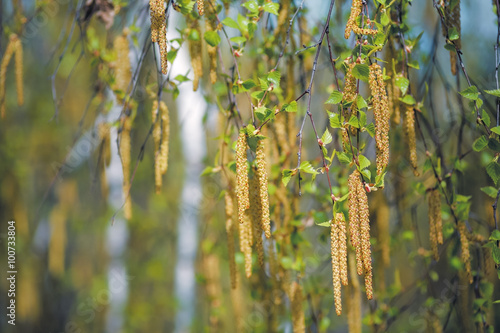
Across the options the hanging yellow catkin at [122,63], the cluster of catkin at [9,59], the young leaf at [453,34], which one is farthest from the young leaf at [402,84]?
the cluster of catkin at [9,59]

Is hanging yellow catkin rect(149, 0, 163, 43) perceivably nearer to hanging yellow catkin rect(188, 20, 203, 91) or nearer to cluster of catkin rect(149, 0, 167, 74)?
cluster of catkin rect(149, 0, 167, 74)

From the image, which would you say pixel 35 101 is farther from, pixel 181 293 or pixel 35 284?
pixel 181 293

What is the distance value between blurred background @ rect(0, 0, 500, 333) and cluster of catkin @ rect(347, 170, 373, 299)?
40.9 inches

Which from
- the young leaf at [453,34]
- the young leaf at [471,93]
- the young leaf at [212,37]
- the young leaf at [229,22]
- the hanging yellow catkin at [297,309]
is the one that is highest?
the young leaf at [229,22]

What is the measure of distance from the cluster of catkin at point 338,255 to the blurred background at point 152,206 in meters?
1.04

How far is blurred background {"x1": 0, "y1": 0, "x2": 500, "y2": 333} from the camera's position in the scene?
104 inches

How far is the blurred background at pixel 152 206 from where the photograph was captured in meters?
2.65

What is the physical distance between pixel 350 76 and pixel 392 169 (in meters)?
1.53

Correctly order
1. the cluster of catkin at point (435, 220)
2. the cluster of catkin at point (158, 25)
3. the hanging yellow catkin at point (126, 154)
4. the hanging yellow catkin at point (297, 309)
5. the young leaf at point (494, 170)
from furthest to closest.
Result: the hanging yellow catkin at point (297, 309), the hanging yellow catkin at point (126, 154), the cluster of catkin at point (435, 220), the young leaf at point (494, 170), the cluster of catkin at point (158, 25)

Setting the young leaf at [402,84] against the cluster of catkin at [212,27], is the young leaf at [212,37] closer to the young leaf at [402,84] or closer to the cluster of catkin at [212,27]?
the cluster of catkin at [212,27]

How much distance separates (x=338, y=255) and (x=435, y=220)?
1.96ft

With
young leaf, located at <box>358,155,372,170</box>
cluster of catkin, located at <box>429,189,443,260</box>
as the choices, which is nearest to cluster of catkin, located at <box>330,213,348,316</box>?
young leaf, located at <box>358,155,372,170</box>

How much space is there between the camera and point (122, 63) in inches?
77.3

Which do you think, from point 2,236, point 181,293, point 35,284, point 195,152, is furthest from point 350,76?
point 35,284
